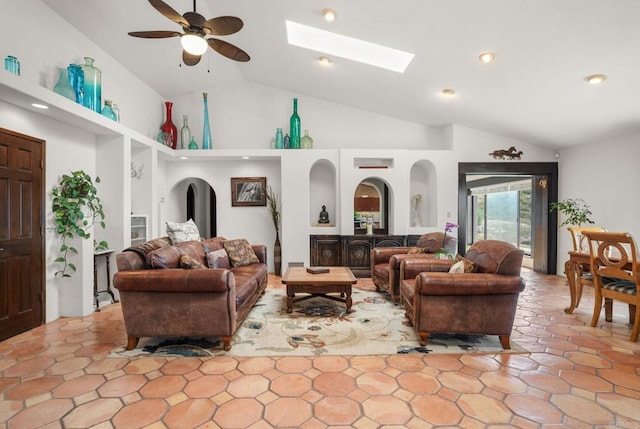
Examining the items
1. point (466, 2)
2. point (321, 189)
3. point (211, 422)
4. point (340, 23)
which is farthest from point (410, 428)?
point (321, 189)

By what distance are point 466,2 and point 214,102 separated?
15.3ft

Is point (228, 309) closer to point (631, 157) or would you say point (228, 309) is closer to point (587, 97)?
point (587, 97)

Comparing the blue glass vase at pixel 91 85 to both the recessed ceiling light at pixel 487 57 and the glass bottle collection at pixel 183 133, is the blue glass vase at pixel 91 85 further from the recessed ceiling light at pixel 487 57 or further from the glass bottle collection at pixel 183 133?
the recessed ceiling light at pixel 487 57

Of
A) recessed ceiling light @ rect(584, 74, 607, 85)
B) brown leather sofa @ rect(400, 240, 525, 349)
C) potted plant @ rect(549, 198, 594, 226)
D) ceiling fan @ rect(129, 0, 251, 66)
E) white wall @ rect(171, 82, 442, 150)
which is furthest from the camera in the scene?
white wall @ rect(171, 82, 442, 150)

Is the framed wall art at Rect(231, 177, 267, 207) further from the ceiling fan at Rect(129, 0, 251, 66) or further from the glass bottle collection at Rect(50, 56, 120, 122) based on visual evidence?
the ceiling fan at Rect(129, 0, 251, 66)

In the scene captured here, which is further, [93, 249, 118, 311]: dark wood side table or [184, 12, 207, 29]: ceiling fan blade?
[93, 249, 118, 311]: dark wood side table

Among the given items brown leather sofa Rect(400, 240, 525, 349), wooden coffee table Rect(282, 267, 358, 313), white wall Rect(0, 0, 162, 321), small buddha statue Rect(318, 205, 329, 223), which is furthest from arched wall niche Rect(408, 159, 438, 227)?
white wall Rect(0, 0, 162, 321)

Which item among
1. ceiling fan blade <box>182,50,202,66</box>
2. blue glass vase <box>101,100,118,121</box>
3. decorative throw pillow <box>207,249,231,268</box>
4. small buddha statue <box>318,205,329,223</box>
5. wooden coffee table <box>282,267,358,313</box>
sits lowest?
wooden coffee table <box>282,267,358,313</box>

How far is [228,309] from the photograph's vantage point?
2576 mm

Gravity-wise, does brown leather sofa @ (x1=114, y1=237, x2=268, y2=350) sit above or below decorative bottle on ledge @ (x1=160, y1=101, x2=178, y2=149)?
below

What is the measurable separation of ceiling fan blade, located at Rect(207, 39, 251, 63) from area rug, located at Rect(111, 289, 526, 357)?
2.64 meters

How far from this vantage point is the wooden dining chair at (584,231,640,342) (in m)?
2.73

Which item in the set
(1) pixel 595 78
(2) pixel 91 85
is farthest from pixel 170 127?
(1) pixel 595 78

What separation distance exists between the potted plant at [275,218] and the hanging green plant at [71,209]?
112 inches
